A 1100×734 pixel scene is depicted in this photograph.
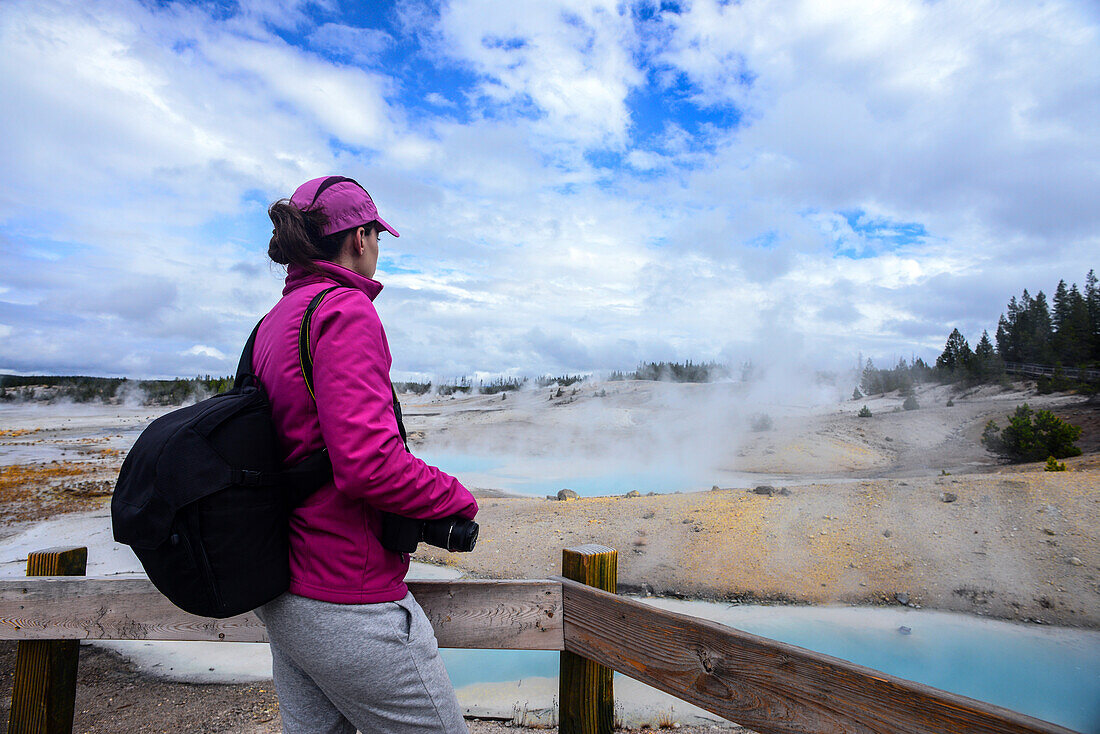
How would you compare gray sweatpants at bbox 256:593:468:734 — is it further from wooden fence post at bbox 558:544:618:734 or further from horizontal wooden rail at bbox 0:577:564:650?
wooden fence post at bbox 558:544:618:734

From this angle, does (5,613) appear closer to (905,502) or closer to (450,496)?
(450,496)

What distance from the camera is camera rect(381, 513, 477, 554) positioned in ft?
5.27

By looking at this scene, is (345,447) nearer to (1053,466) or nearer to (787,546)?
(787,546)

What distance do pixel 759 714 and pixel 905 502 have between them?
10.9 m

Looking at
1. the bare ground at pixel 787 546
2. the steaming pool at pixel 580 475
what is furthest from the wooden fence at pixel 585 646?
the steaming pool at pixel 580 475

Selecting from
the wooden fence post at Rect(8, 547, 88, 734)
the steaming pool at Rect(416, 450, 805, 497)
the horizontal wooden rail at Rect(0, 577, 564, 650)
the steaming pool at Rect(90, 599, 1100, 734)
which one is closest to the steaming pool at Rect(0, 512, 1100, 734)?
the steaming pool at Rect(90, 599, 1100, 734)

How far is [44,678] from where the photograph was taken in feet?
8.62

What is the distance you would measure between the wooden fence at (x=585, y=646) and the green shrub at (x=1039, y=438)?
57.9 ft

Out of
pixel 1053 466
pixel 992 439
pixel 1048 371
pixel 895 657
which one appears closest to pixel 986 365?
pixel 1048 371

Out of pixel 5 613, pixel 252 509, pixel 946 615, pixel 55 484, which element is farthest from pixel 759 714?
pixel 55 484

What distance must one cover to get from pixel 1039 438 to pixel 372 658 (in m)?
20.1

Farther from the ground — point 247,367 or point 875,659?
point 247,367

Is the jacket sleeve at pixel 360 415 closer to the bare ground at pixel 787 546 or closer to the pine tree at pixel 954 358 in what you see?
the bare ground at pixel 787 546

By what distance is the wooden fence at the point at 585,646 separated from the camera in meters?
1.41
